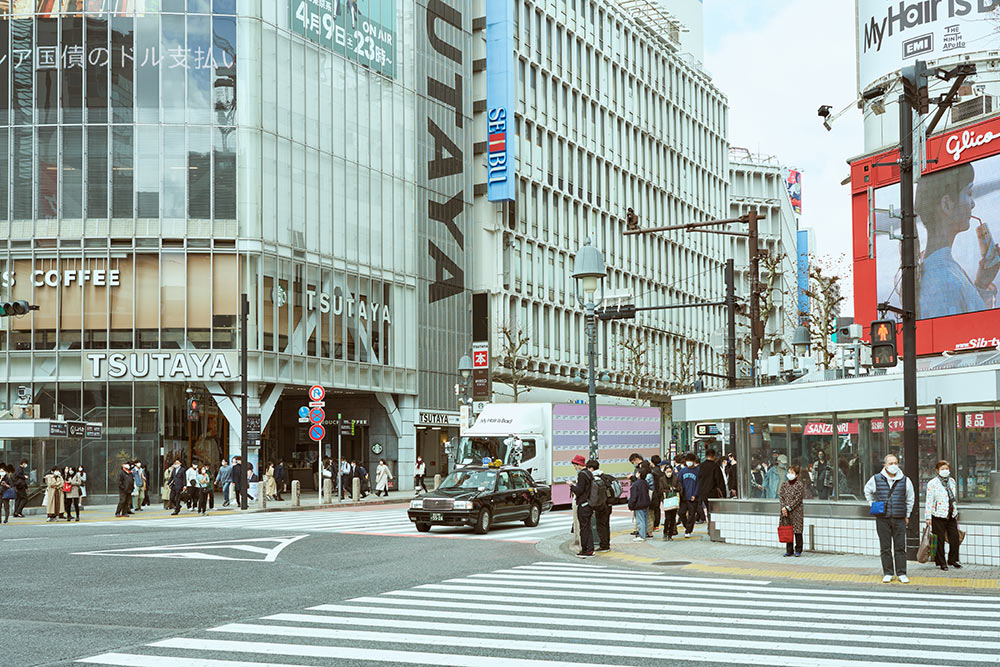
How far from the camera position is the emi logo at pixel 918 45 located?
3681 cm

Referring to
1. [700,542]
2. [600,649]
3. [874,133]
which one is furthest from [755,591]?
[874,133]

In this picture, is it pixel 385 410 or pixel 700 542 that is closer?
pixel 700 542

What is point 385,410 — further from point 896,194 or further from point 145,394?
point 896,194

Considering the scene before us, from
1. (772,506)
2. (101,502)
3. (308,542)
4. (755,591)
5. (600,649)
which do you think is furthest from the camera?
(101,502)

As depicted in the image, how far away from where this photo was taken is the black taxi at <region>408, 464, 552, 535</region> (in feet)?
84.3

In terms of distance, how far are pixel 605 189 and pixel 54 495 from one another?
52.5 metres

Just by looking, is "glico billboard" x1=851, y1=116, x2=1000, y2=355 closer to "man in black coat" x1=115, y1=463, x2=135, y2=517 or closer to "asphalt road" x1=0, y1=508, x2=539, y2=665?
"asphalt road" x1=0, y1=508, x2=539, y2=665

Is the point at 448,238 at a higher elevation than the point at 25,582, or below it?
higher

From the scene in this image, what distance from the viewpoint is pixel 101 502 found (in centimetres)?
4356

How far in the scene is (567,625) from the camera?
11523 millimetres

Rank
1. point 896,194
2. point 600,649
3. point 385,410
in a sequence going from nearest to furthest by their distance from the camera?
point 600,649 < point 896,194 < point 385,410

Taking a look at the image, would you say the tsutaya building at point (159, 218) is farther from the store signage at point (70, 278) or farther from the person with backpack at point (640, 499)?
the person with backpack at point (640, 499)

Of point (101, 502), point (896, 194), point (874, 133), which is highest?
point (874, 133)

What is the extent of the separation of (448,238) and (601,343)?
675 inches
